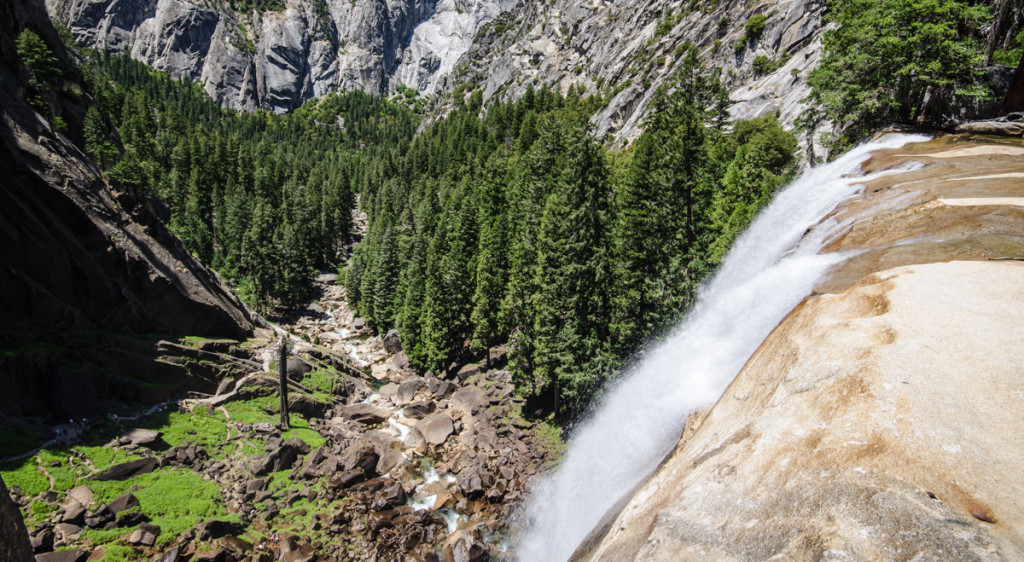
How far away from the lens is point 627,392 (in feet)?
68.9

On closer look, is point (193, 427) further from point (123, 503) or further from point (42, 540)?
point (42, 540)

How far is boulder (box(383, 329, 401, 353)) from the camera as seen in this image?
48.8m

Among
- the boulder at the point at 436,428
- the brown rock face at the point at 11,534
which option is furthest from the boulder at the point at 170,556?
the brown rock face at the point at 11,534

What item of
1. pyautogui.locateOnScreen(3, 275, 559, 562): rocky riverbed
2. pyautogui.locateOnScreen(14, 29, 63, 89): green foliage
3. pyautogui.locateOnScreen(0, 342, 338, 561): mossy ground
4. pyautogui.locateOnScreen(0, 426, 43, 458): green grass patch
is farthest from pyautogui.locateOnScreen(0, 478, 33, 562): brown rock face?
pyautogui.locateOnScreen(14, 29, 63, 89): green foliage

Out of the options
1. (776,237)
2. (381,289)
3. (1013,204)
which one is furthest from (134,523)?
(381,289)

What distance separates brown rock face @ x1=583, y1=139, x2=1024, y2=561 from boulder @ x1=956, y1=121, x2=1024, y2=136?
1423cm

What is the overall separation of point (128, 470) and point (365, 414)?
13971 millimetres

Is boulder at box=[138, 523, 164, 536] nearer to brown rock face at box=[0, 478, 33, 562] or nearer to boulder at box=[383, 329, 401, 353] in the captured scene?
brown rock face at box=[0, 478, 33, 562]

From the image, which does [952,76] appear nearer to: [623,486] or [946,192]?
[946,192]

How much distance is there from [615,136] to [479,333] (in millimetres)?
62546

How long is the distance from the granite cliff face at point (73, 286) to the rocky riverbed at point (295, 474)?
123 inches

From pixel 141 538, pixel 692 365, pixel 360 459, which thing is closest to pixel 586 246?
pixel 692 365

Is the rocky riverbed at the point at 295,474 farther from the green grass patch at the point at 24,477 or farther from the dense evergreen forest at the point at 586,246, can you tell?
the dense evergreen forest at the point at 586,246

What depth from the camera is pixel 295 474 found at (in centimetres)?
2452
